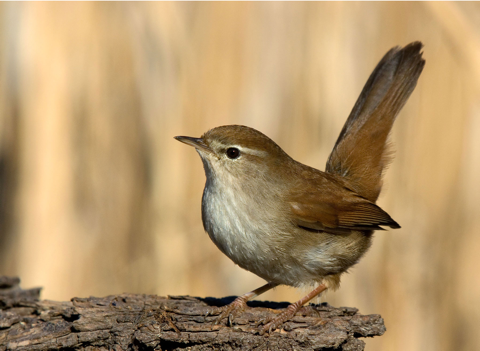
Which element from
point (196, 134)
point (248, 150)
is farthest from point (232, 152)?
point (196, 134)

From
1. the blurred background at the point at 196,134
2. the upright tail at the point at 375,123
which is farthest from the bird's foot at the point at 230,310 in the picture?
the blurred background at the point at 196,134

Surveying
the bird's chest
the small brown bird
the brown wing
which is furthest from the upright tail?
the bird's chest

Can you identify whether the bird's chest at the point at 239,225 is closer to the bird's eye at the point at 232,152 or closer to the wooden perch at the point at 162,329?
the bird's eye at the point at 232,152

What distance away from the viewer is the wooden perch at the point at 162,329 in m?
2.72

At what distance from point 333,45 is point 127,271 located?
301 centimetres

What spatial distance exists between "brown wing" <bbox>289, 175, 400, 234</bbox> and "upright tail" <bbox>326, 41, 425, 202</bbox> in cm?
40

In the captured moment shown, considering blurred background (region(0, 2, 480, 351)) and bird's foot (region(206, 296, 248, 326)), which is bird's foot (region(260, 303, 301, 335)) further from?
blurred background (region(0, 2, 480, 351))

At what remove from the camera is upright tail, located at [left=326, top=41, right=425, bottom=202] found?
3.86 m

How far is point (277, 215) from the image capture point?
3.15 metres

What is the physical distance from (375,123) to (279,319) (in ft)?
5.92

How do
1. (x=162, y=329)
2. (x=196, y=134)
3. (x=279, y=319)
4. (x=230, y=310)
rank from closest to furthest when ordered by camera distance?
1. (x=162, y=329)
2. (x=279, y=319)
3. (x=230, y=310)
4. (x=196, y=134)

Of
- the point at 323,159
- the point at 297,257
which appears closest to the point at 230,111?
the point at 323,159

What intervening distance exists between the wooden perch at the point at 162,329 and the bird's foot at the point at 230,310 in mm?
36

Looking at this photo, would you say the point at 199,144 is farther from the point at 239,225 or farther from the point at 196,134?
the point at 196,134
